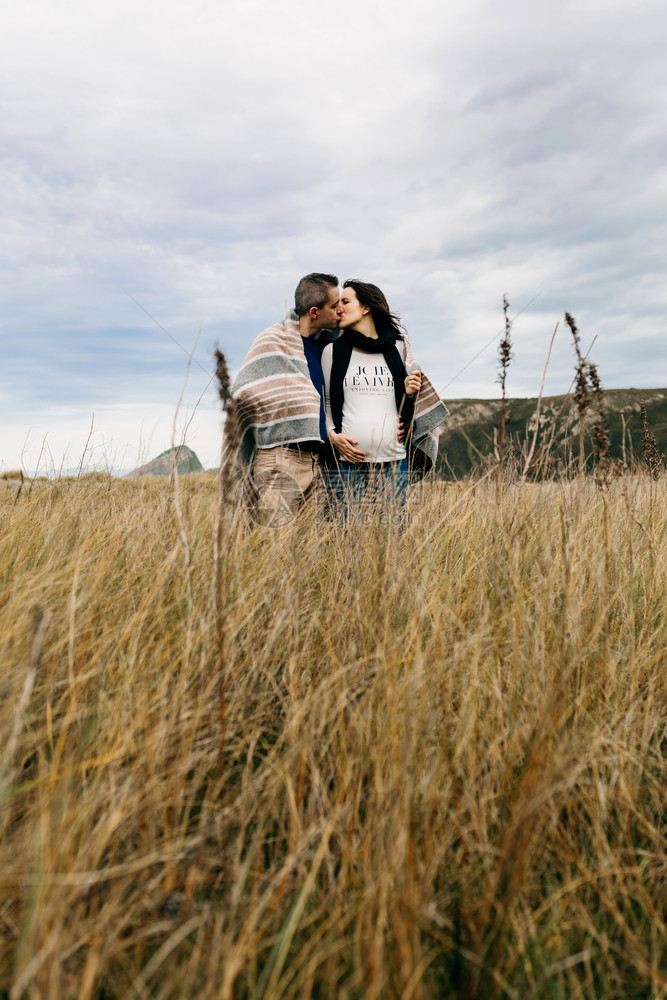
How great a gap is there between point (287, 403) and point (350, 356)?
648 mm

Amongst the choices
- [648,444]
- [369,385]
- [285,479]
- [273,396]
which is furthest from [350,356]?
[648,444]

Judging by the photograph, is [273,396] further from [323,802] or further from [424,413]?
[323,802]

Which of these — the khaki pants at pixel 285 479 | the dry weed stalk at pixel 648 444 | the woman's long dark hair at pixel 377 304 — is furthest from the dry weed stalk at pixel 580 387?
the dry weed stalk at pixel 648 444

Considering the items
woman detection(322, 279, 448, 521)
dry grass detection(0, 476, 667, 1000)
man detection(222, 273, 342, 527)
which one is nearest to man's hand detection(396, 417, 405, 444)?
woman detection(322, 279, 448, 521)

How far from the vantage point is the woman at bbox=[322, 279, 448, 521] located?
12.1 ft

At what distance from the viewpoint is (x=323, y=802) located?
114 centimetres

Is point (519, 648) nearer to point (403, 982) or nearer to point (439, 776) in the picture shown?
point (439, 776)

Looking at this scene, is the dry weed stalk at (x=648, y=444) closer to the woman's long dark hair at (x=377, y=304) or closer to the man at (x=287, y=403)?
the woman's long dark hair at (x=377, y=304)

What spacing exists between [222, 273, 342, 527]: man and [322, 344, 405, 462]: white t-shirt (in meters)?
0.21

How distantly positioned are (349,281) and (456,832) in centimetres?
332

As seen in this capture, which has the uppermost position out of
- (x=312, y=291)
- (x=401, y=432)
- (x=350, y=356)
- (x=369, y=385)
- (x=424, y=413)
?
Result: (x=312, y=291)

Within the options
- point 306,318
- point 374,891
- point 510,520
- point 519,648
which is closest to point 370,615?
point 519,648

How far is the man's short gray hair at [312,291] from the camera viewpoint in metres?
3.53

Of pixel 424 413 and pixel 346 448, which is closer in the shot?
pixel 346 448
